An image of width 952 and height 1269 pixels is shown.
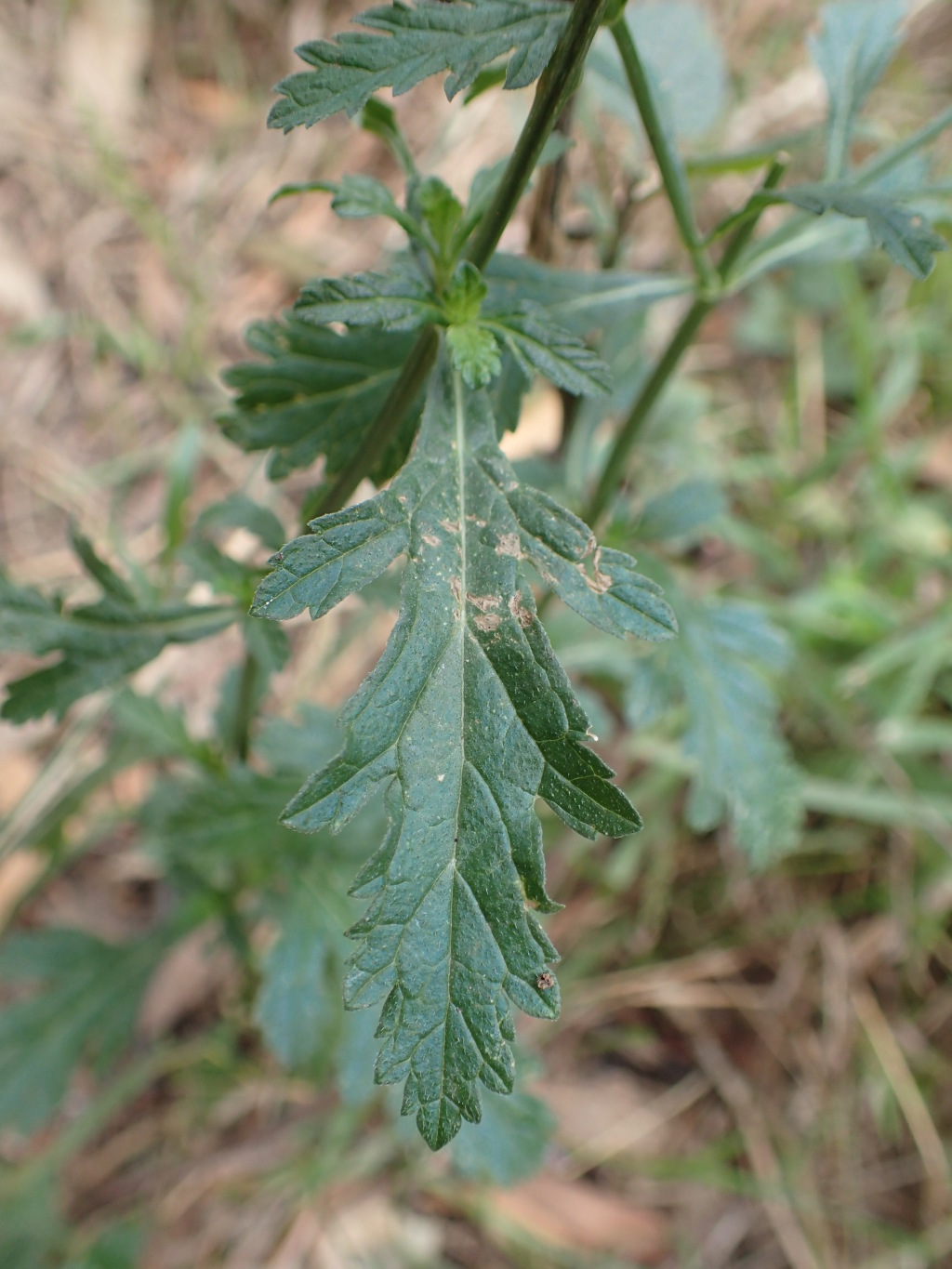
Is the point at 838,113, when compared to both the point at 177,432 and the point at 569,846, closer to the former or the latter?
the point at 569,846

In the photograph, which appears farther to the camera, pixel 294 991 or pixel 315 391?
pixel 294 991

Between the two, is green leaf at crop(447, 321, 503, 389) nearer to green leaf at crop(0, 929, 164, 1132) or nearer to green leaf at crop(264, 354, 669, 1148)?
green leaf at crop(264, 354, 669, 1148)

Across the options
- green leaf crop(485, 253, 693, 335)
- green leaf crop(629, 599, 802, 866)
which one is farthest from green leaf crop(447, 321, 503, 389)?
green leaf crop(629, 599, 802, 866)

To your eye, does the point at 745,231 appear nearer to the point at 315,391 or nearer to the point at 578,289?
the point at 578,289

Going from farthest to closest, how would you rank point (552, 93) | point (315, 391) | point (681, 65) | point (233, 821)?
point (681, 65), point (233, 821), point (315, 391), point (552, 93)

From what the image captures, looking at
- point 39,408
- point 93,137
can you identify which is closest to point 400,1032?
point 39,408

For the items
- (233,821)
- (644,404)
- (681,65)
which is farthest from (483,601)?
(681,65)

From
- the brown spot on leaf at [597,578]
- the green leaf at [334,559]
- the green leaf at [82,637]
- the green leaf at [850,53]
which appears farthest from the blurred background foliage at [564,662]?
the brown spot on leaf at [597,578]
